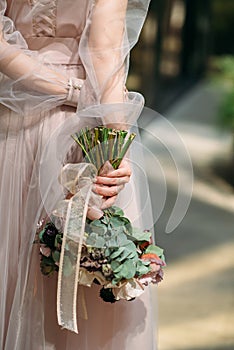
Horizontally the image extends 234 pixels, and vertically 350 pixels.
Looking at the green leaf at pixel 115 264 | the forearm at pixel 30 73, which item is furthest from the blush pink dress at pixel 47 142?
the green leaf at pixel 115 264

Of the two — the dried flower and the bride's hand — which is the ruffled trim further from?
the dried flower

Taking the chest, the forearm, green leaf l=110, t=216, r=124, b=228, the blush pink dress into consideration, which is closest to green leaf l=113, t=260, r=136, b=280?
green leaf l=110, t=216, r=124, b=228

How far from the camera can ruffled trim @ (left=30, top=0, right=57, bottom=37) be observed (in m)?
2.35

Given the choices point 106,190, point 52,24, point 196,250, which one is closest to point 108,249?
point 106,190

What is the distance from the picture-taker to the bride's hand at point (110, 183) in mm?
2277

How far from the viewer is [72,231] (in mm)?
2236

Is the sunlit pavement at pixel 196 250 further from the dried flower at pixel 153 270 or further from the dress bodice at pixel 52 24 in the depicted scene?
the dress bodice at pixel 52 24

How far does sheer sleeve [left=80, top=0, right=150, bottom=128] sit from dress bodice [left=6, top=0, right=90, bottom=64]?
0.14 feet

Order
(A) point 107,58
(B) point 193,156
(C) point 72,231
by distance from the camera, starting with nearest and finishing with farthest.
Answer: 1. (C) point 72,231
2. (A) point 107,58
3. (B) point 193,156

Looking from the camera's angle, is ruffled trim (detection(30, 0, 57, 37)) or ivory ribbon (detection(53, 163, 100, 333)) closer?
ivory ribbon (detection(53, 163, 100, 333))

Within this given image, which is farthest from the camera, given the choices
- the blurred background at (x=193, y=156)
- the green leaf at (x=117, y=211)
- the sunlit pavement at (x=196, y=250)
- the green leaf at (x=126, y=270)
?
the blurred background at (x=193, y=156)

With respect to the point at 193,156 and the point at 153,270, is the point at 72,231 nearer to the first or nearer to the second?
the point at 153,270

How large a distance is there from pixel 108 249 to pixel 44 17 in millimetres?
609

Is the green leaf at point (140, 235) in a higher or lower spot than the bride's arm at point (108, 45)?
lower
